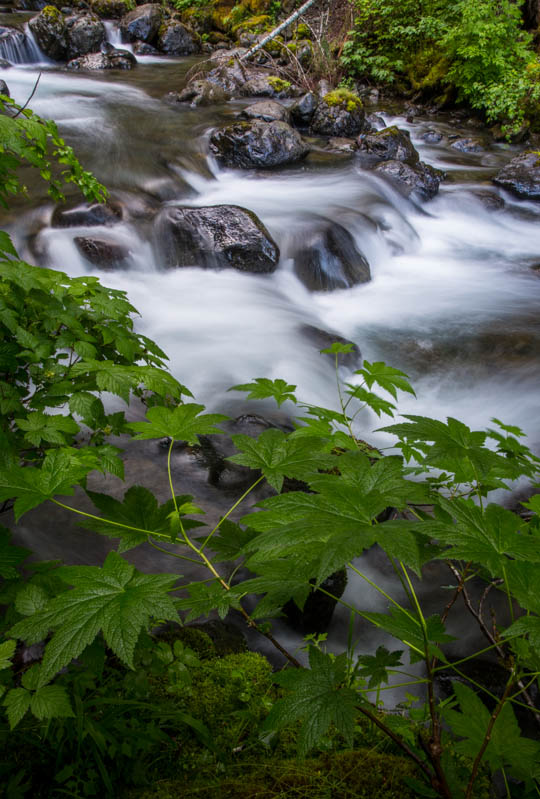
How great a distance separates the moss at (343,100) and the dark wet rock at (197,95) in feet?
8.39

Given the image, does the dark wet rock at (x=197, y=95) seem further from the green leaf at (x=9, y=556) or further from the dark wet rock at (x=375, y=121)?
the green leaf at (x=9, y=556)

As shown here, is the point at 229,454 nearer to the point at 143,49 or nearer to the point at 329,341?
the point at 329,341

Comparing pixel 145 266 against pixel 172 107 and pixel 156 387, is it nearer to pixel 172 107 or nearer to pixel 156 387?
pixel 156 387

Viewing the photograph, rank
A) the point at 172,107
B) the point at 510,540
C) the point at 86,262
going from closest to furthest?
1. the point at 510,540
2. the point at 86,262
3. the point at 172,107

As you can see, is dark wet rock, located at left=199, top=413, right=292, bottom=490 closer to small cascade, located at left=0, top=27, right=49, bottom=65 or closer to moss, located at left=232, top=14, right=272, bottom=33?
small cascade, located at left=0, top=27, right=49, bottom=65

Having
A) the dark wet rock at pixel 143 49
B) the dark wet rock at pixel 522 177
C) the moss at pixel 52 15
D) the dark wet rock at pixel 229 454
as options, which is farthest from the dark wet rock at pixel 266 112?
the dark wet rock at pixel 229 454

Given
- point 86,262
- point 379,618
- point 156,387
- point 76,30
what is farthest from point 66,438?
point 76,30

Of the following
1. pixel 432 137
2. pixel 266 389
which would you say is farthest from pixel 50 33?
pixel 266 389

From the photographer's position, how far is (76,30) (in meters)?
14.3

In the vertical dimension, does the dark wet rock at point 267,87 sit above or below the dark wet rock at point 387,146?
above

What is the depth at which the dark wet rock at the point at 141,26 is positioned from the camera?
53.9 ft

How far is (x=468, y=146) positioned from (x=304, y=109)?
4.04 meters

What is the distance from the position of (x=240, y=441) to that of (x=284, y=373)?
358 centimetres

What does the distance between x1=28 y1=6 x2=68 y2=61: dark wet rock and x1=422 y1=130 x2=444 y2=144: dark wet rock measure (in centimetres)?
1031
